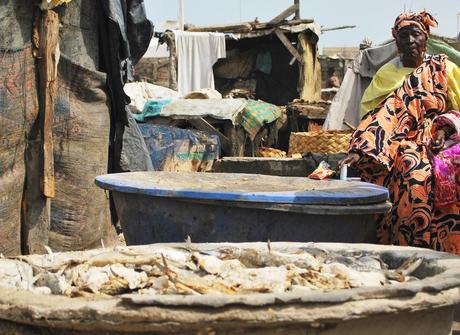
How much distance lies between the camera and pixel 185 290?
207cm

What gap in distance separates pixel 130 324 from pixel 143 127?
5.81 metres

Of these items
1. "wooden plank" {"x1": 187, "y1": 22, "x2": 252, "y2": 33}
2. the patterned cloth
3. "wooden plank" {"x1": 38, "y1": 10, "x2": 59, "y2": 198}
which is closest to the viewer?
"wooden plank" {"x1": 38, "y1": 10, "x2": 59, "y2": 198}

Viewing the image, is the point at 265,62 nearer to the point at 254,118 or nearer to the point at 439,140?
the point at 254,118

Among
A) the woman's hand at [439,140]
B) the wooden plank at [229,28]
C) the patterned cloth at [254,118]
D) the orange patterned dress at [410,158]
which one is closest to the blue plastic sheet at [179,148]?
the patterned cloth at [254,118]

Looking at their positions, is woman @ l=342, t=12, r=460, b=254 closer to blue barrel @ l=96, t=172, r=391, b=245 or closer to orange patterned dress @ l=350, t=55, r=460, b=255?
orange patterned dress @ l=350, t=55, r=460, b=255

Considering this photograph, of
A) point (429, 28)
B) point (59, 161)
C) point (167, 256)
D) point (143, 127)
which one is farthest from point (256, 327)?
point (143, 127)

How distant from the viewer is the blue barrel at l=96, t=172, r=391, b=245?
340 centimetres

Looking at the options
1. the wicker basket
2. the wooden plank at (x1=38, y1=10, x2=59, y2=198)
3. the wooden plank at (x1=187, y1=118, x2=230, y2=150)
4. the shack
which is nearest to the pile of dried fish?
the wooden plank at (x1=38, y1=10, x2=59, y2=198)

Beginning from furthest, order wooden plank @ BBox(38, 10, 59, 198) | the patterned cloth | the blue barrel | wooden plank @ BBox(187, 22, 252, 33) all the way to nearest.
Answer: wooden plank @ BBox(187, 22, 252, 33), the patterned cloth, wooden plank @ BBox(38, 10, 59, 198), the blue barrel

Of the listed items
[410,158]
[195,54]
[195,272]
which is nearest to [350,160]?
[410,158]

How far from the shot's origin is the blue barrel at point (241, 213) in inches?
134

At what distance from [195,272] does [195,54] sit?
12.4 metres

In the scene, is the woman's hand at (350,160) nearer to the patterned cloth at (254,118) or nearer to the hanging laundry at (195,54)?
the patterned cloth at (254,118)

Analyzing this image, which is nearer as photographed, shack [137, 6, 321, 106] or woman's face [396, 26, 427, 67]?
woman's face [396, 26, 427, 67]
